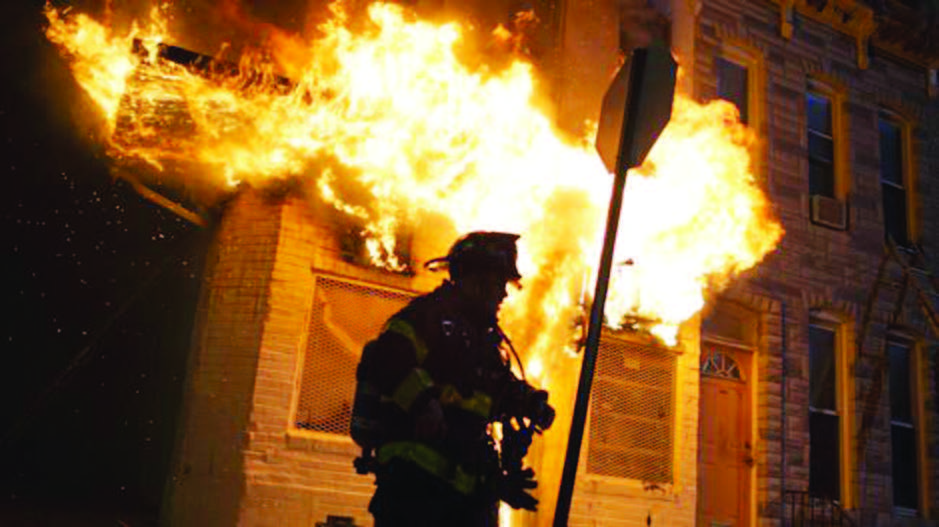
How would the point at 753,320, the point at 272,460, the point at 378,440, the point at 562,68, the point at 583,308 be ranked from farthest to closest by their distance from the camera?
1. the point at 753,320
2. the point at 562,68
3. the point at 583,308
4. the point at 272,460
5. the point at 378,440

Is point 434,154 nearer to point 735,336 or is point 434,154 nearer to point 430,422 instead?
point 735,336

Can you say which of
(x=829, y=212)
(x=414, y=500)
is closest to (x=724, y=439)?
(x=829, y=212)

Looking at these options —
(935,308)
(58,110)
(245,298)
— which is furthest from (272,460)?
(935,308)

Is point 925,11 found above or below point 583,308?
above

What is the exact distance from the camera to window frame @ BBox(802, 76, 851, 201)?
1016 centimetres

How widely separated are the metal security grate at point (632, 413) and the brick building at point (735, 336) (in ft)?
0.07

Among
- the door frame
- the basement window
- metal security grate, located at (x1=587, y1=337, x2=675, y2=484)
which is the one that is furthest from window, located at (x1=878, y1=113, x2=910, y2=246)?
metal security grate, located at (x1=587, y1=337, x2=675, y2=484)

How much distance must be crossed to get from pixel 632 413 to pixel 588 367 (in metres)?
5.34

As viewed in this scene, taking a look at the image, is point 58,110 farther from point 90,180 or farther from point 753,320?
point 753,320

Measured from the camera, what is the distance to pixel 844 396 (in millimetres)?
9445

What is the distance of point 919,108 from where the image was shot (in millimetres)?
11203

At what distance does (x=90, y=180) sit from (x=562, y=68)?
5.21 m

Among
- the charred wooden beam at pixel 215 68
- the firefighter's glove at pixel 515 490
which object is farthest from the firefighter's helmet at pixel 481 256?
the charred wooden beam at pixel 215 68

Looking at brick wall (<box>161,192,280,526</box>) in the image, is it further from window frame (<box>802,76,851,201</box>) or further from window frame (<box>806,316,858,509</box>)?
window frame (<box>802,76,851,201</box>)
